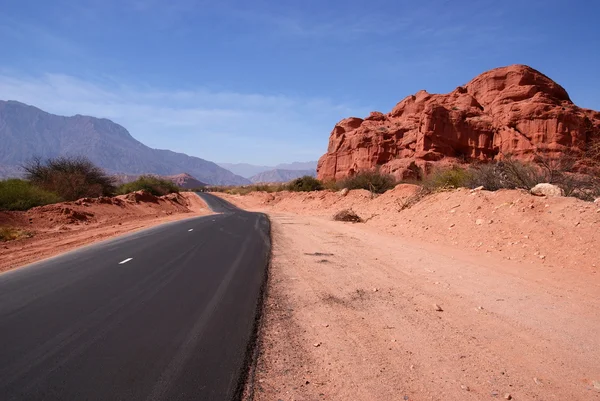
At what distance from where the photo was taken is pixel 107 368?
153 inches

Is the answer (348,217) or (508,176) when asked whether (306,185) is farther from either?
(508,176)

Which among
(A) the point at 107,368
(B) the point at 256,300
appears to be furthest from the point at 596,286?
(A) the point at 107,368

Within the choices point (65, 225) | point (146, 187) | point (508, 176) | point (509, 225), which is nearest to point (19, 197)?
point (65, 225)

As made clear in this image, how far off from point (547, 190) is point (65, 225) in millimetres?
21206

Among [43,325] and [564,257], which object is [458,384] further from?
[564,257]

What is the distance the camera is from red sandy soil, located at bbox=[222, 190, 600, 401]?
12.5 ft

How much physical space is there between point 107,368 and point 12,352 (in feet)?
4.05

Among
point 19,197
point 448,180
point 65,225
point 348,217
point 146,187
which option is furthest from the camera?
point 146,187

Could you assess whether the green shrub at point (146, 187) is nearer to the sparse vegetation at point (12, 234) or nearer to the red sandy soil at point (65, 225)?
the red sandy soil at point (65, 225)

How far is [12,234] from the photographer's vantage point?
1556cm

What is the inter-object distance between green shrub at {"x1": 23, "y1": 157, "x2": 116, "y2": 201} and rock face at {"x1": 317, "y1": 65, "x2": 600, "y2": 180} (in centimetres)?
3092

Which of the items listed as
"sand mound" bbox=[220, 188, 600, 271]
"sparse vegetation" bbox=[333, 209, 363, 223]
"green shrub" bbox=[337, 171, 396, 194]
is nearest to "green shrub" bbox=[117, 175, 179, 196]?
"green shrub" bbox=[337, 171, 396, 194]

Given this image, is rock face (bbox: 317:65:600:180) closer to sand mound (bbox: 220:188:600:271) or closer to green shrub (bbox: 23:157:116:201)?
sand mound (bbox: 220:188:600:271)

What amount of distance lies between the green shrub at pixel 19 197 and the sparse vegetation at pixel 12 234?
4809 millimetres
